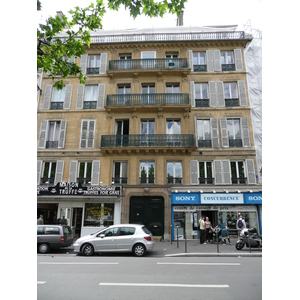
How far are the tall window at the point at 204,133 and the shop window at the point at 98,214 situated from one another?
7655 millimetres

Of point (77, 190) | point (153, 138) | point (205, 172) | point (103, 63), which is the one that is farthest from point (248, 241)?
point (103, 63)

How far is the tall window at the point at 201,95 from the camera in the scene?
1850 centimetres

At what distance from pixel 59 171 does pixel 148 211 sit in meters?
6.90

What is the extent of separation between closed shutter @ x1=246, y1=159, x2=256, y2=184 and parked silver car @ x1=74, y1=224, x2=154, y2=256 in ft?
29.9

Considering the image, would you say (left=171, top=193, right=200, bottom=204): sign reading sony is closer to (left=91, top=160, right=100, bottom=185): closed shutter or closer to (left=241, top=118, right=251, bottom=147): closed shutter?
(left=241, top=118, right=251, bottom=147): closed shutter

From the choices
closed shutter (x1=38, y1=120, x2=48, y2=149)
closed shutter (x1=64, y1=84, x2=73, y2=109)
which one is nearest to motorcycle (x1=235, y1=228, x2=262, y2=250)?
closed shutter (x1=38, y1=120, x2=48, y2=149)

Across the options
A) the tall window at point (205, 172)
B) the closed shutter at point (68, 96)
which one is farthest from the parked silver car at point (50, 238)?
the closed shutter at point (68, 96)

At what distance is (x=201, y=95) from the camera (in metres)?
18.8

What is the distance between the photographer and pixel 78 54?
6.93 meters

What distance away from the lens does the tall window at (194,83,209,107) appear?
728 inches

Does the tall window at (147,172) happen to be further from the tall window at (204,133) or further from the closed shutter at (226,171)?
the closed shutter at (226,171)
